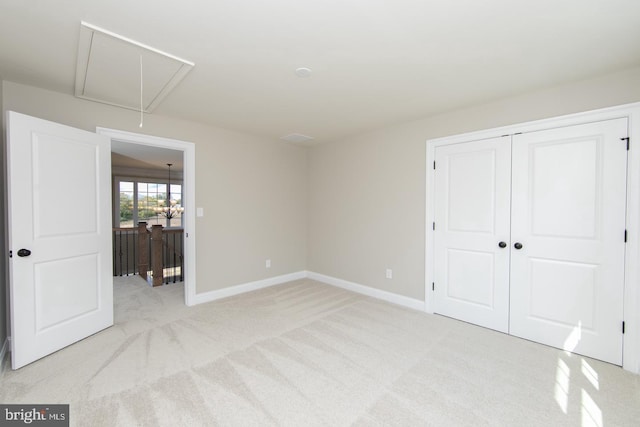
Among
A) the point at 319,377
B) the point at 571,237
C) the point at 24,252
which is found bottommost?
the point at 319,377

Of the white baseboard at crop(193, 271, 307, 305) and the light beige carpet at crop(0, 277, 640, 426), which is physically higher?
the white baseboard at crop(193, 271, 307, 305)

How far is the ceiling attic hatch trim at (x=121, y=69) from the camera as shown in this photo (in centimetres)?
193

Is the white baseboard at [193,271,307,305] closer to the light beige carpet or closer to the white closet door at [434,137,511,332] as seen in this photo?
the light beige carpet

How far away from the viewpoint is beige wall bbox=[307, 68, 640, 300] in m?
2.60

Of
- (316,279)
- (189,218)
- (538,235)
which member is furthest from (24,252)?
(538,235)

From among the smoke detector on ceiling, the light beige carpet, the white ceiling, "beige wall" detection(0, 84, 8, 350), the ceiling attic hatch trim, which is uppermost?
the white ceiling

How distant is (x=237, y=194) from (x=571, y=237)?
4.01 meters

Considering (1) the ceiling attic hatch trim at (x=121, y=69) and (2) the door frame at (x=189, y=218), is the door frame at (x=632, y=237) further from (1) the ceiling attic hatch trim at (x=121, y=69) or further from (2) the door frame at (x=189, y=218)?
(2) the door frame at (x=189, y=218)

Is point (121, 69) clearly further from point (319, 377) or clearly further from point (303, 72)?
point (319, 377)

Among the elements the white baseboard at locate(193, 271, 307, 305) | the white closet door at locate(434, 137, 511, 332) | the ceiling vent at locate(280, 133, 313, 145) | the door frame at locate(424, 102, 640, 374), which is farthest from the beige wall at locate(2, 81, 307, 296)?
the door frame at locate(424, 102, 640, 374)

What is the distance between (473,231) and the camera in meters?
3.18

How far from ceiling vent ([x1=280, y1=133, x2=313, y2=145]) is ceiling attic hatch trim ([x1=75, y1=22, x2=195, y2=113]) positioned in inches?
73.7

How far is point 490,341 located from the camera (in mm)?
2781

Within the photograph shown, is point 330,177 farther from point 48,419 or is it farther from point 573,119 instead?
point 48,419
